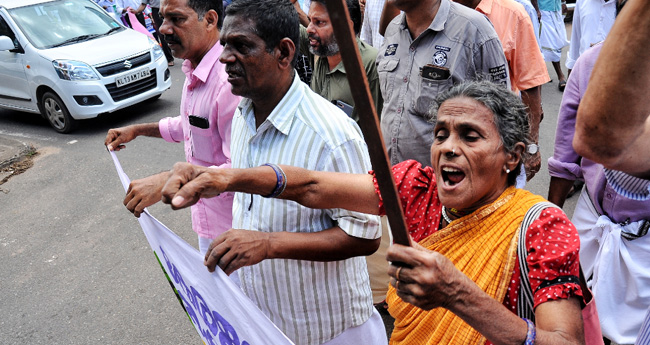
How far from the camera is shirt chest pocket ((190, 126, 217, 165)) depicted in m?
2.84

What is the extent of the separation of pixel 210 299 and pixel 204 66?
139 centimetres

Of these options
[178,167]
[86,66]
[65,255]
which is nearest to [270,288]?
[178,167]

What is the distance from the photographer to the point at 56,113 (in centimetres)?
781

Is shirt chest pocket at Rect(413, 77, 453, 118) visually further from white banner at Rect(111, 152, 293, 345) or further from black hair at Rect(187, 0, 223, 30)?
white banner at Rect(111, 152, 293, 345)

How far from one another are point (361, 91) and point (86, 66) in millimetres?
7384

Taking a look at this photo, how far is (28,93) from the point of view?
7.89 m

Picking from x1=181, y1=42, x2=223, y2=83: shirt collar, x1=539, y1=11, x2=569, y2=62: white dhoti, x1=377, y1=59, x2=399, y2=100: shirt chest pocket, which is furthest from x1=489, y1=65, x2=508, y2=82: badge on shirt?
x1=539, y1=11, x2=569, y2=62: white dhoti

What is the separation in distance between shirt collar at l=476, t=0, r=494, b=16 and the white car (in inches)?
213

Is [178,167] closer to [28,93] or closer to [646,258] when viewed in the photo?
[646,258]

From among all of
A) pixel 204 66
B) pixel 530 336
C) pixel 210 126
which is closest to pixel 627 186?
pixel 530 336

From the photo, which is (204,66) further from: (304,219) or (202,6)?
(304,219)

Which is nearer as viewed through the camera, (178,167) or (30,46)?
(178,167)

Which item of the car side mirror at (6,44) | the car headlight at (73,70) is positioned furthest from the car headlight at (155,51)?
Answer: the car side mirror at (6,44)

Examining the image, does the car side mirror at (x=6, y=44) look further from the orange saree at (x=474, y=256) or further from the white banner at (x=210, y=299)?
the orange saree at (x=474, y=256)
